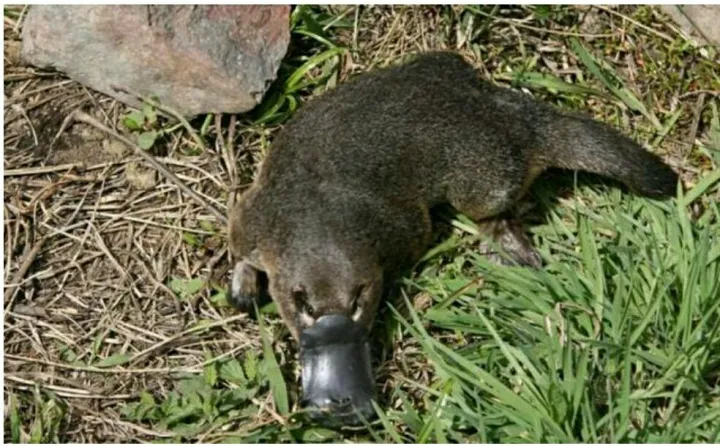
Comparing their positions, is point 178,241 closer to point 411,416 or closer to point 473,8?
point 411,416

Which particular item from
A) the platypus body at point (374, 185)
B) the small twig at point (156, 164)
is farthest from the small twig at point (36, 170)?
the platypus body at point (374, 185)

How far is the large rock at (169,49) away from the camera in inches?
195

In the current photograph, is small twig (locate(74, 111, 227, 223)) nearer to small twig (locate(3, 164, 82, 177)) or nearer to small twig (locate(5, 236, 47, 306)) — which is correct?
small twig (locate(3, 164, 82, 177))

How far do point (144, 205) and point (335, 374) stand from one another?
103cm

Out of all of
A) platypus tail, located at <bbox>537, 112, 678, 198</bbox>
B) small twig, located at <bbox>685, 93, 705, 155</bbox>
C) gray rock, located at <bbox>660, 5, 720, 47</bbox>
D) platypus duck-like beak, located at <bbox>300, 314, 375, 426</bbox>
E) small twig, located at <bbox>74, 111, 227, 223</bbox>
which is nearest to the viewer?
platypus duck-like beak, located at <bbox>300, 314, 375, 426</bbox>

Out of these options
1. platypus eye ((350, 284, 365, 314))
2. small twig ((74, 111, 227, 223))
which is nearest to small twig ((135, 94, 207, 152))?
small twig ((74, 111, 227, 223))

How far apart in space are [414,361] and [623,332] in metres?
0.70

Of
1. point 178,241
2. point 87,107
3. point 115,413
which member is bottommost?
point 115,413

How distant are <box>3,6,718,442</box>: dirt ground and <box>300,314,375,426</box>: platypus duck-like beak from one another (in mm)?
187

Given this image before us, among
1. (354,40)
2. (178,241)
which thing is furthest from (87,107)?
(354,40)

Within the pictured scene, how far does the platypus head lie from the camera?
4.38 metres

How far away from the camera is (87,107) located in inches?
201

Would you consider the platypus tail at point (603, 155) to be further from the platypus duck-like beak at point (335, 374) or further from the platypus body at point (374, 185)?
the platypus duck-like beak at point (335, 374)

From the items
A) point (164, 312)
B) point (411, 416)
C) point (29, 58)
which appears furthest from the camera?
point (29, 58)
